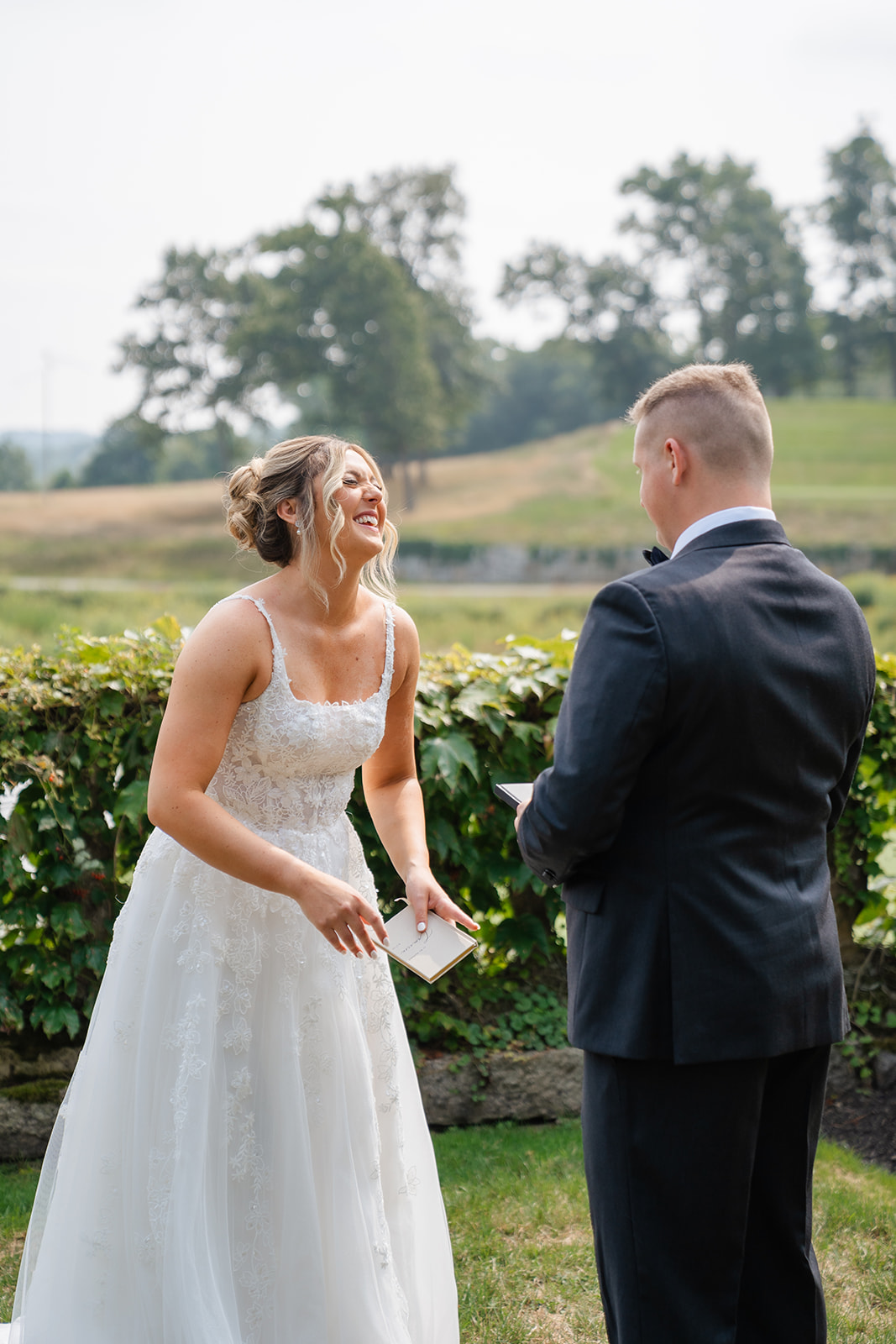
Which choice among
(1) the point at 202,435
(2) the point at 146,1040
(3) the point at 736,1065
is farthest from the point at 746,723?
(1) the point at 202,435

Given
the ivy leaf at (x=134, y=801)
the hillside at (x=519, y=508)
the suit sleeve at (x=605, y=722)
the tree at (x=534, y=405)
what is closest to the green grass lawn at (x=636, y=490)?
the hillside at (x=519, y=508)

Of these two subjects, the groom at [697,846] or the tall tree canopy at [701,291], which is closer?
the groom at [697,846]

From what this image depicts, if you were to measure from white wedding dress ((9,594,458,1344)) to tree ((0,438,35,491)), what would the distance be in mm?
71726

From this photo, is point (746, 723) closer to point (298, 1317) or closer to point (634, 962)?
point (634, 962)

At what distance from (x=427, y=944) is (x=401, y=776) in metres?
0.63

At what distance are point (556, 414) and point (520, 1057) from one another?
270 feet

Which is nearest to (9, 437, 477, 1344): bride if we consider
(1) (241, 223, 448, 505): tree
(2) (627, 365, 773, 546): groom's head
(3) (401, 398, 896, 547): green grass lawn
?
(2) (627, 365, 773, 546): groom's head

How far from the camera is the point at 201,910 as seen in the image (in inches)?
101

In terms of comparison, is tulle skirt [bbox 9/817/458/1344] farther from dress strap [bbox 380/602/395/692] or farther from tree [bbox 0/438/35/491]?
tree [bbox 0/438/35/491]

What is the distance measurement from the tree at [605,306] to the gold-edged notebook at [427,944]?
2774 inches

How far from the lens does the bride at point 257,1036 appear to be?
2436 mm

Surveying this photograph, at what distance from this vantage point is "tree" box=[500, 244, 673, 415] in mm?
69500

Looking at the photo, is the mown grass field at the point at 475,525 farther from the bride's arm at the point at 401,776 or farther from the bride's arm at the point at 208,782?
the bride's arm at the point at 208,782

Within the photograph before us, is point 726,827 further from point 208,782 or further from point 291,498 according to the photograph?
point 291,498
